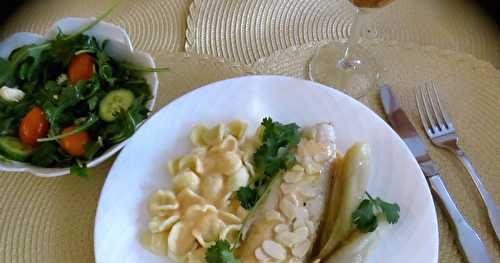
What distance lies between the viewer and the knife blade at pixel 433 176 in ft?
3.76

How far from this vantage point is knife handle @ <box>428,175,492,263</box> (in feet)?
3.72

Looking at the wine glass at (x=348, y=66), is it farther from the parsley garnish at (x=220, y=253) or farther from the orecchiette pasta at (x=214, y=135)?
the parsley garnish at (x=220, y=253)

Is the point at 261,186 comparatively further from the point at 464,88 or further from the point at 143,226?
the point at 464,88

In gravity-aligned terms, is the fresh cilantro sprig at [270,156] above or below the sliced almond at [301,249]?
above

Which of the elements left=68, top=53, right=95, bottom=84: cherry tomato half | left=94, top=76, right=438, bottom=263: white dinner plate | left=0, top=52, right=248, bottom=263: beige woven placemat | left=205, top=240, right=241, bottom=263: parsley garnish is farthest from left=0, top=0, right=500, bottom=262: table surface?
left=205, top=240, right=241, bottom=263: parsley garnish

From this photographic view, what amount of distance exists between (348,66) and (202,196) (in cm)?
77

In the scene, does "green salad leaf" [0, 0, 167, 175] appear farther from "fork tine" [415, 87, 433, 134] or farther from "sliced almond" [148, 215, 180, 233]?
Answer: "fork tine" [415, 87, 433, 134]

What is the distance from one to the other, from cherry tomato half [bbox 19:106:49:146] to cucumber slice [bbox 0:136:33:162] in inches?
0.8

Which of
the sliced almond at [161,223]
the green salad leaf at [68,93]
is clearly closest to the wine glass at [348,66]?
the green salad leaf at [68,93]

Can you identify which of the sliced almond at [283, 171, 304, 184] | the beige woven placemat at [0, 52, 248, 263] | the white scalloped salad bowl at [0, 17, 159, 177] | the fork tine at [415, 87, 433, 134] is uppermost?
the white scalloped salad bowl at [0, 17, 159, 177]

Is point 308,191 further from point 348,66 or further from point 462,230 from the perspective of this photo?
point 348,66

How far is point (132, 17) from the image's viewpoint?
1.71 metres

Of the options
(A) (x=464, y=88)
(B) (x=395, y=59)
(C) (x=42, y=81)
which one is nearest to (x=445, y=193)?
(A) (x=464, y=88)

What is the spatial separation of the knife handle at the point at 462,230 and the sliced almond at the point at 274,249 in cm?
50
